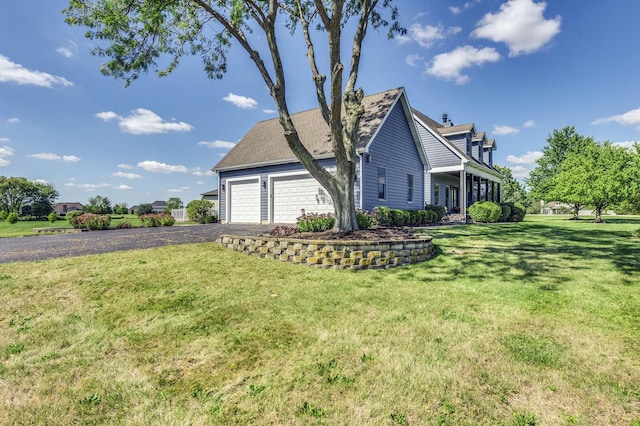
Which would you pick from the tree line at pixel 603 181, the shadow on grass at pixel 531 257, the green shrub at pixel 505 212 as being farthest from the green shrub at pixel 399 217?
the tree line at pixel 603 181

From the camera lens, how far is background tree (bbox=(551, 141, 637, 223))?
2030 centimetres

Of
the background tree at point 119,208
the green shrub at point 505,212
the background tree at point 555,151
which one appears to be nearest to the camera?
the green shrub at point 505,212

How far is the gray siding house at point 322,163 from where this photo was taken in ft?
46.4

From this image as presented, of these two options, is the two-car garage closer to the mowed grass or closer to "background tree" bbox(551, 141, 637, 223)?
the mowed grass

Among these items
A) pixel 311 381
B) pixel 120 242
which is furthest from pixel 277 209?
pixel 311 381

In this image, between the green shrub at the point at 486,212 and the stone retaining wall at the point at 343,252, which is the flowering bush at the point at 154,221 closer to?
the stone retaining wall at the point at 343,252

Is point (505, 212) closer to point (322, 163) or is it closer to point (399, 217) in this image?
point (399, 217)

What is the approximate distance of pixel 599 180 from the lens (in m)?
20.7

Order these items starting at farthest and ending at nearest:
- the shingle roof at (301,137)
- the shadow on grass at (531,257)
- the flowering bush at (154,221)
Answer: the flowering bush at (154,221) → the shingle roof at (301,137) → the shadow on grass at (531,257)

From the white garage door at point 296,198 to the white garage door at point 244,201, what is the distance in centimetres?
137

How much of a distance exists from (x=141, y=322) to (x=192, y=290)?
1053 millimetres

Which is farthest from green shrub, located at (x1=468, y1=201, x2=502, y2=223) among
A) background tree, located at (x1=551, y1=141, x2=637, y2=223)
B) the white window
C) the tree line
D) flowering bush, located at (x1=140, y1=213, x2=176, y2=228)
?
flowering bush, located at (x1=140, y1=213, x2=176, y2=228)

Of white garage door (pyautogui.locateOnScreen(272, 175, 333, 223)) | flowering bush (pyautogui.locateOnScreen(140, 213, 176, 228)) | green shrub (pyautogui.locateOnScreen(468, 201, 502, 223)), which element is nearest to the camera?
white garage door (pyautogui.locateOnScreen(272, 175, 333, 223))

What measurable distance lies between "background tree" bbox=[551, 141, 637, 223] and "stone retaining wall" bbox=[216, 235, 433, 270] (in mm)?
20954
